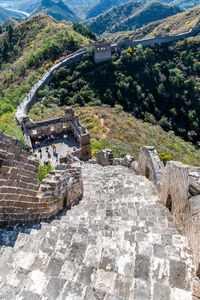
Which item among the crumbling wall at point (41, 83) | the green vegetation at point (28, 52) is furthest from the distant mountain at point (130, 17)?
the crumbling wall at point (41, 83)

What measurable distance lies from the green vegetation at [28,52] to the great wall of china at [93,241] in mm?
29843

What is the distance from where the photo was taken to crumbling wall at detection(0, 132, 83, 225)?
5.13 m

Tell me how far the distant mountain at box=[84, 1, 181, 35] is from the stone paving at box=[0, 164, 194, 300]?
153268mm

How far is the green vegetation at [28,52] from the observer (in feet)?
139

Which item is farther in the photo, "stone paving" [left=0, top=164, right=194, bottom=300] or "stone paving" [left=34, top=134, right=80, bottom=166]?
"stone paving" [left=34, top=134, right=80, bottom=166]

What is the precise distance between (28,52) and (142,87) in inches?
1246

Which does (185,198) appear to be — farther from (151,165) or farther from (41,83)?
(41,83)

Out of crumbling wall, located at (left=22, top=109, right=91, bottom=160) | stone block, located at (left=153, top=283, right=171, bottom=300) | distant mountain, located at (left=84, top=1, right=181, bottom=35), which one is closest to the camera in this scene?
stone block, located at (left=153, top=283, right=171, bottom=300)

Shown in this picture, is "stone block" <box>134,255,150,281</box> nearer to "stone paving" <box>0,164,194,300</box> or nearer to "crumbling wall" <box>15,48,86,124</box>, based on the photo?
"stone paving" <box>0,164,194,300</box>

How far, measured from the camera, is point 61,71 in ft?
147

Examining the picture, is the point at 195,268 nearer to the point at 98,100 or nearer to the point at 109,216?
the point at 109,216

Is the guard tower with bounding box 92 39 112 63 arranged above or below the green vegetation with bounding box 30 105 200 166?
above

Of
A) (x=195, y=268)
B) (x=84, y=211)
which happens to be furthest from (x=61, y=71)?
(x=195, y=268)

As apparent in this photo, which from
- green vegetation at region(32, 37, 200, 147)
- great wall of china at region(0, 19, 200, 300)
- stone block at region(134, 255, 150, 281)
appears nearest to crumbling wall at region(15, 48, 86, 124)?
green vegetation at region(32, 37, 200, 147)
